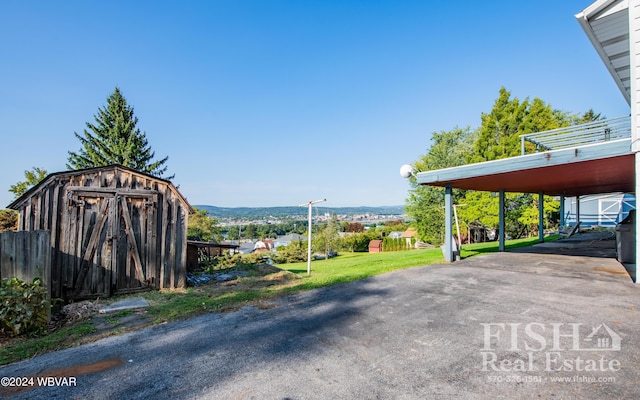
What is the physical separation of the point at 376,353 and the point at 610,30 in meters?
9.61

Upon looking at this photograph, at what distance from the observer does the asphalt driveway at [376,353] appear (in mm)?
2486

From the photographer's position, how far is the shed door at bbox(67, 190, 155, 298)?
6574 millimetres

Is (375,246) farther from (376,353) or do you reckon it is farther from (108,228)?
(376,353)

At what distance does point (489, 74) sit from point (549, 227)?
58.9 feet

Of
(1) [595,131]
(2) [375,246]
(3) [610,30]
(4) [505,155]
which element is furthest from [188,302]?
(2) [375,246]

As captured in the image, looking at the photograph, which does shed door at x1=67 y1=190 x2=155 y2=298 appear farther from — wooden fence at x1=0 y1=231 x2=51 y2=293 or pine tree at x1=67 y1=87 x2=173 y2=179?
pine tree at x1=67 y1=87 x2=173 y2=179

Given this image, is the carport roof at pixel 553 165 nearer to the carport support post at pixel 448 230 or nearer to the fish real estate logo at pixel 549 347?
the carport support post at pixel 448 230

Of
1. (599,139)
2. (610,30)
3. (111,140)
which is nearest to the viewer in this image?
(610,30)

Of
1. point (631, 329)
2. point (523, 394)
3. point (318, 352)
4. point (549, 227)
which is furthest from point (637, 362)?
point (549, 227)

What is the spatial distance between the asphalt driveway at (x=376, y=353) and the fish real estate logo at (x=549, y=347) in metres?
0.01

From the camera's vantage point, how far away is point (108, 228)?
6910 mm

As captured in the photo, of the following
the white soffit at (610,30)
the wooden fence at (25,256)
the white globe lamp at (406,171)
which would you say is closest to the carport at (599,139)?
the white soffit at (610,30)

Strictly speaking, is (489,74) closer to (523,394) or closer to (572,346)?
(572,346)

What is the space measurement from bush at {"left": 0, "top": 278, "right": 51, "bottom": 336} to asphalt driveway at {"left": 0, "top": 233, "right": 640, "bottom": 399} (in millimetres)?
1296
